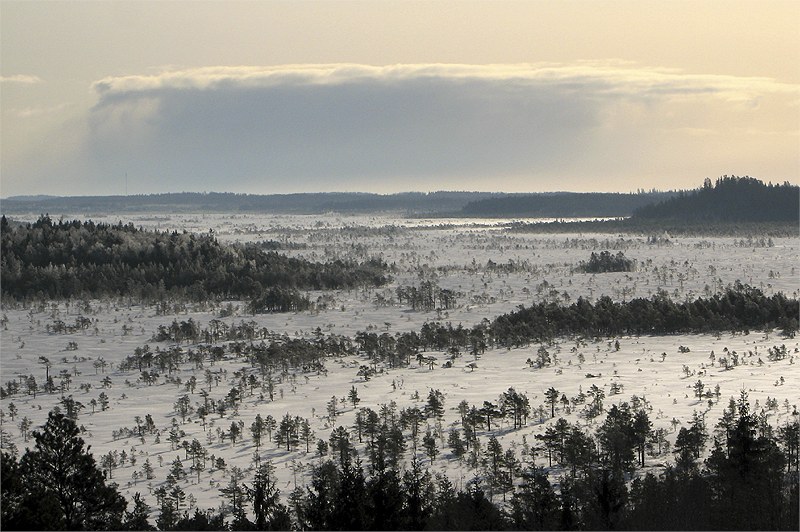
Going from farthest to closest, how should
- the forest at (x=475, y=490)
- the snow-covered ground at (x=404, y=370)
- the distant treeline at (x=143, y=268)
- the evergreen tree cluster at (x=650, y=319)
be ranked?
the distant treeline at (x=143, y=268), the evergreen tree cluster at (x=650, y=319), the snow-covered ground at (x=404, y=370), the forest at (x=475, y=490)

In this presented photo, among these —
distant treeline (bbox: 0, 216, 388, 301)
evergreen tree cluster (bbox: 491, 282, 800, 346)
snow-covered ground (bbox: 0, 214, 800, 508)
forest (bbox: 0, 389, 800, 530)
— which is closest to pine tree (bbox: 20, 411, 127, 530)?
forest (bbox: 0, 389, 800, 530)

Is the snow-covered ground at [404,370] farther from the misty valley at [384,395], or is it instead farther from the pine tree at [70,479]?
the pine tree at [70,479]

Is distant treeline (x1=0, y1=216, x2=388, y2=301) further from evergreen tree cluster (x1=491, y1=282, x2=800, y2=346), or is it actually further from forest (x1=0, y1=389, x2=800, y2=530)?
forest (x1=0, y1=389, x2=800, y2=530)

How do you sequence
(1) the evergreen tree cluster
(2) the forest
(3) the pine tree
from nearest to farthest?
(2) the forest → (3) the pine tree → (1) the evergreen tree cluster

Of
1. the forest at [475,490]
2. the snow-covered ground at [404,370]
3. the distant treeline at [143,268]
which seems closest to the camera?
the forest at [475,490]

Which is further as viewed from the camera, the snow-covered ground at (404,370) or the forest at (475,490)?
the snow-covered ground at (404,370)

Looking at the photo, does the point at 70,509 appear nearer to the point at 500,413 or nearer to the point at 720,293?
the point at 500,413

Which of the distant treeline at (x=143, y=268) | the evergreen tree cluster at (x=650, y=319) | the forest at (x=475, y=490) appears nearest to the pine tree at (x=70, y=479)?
the forest at (x=475, y=490)

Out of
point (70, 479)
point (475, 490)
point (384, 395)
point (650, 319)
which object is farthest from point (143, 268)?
point (70, 479)
